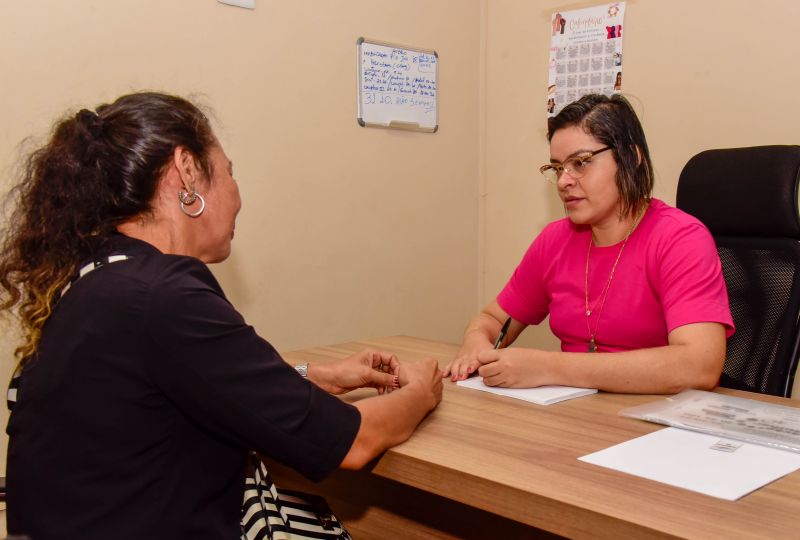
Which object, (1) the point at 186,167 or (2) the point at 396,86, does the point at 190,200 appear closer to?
(1) the point at 186,167

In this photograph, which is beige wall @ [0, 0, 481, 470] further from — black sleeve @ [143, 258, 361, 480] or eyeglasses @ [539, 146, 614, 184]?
black sleeve @ [143, 258, 361, 480]

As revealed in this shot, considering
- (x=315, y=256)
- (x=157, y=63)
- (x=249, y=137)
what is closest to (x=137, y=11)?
(x=157, y=63)

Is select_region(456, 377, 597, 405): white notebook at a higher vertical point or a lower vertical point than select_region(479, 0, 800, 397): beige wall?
lower

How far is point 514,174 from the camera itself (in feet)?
10.3

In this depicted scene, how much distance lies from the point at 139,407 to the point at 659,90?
7.70 ft

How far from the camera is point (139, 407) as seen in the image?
3.01ft

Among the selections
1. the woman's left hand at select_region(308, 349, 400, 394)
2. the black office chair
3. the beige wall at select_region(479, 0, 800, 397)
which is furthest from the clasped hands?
the beige wall at select_region(479, 0, 800, 397)

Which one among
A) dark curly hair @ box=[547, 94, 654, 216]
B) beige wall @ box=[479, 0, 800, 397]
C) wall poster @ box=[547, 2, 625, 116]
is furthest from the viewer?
wall poster @ box=[547, 2, 625, 116]

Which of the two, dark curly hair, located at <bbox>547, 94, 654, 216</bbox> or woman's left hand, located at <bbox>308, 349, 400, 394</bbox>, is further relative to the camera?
dark curly hair, located at <bbox>547, 94, 654, 216</bbox>

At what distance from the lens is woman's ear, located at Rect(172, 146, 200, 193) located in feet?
3.49

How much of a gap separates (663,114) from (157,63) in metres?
1.79

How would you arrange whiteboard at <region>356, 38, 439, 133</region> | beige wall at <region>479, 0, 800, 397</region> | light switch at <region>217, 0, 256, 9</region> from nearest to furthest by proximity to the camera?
light switch at <region>217, 0, 256, 9</region>, beige wall at <region>479, 0, 800, 397</region>, whiteboard at <region>356, 38, 439, 133</region>

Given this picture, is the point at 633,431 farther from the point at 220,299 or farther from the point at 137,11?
the point at 137,11

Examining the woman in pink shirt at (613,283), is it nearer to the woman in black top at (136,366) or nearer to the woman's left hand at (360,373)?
the woman's left hand at (360,373)
